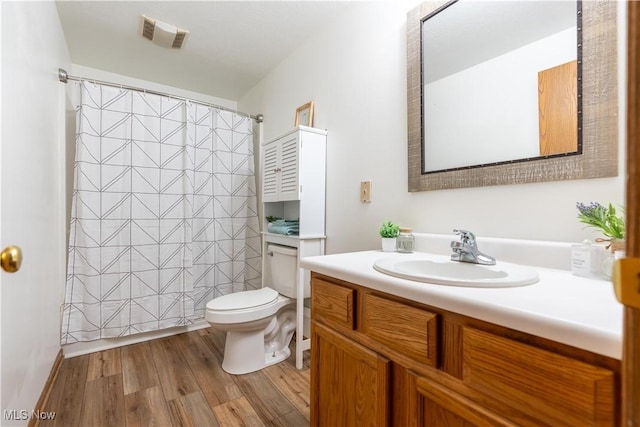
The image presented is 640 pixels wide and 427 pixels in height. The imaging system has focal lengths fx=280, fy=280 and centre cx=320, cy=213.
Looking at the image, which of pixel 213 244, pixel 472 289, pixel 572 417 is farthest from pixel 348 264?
pixel 213 244

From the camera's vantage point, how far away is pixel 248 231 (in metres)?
2.58

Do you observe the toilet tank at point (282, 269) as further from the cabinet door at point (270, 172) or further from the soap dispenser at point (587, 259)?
the soap dispenser at point (587, 259)

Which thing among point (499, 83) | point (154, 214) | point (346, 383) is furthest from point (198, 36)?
point (346, 383)

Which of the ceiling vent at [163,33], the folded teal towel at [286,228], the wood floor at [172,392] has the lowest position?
the wood floor at [172,392]

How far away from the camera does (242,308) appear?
5.43 ft

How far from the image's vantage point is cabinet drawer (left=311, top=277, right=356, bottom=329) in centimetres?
93

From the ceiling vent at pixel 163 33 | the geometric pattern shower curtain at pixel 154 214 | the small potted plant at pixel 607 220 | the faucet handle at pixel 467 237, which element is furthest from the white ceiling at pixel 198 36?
the small potted plant at pixel 607 220

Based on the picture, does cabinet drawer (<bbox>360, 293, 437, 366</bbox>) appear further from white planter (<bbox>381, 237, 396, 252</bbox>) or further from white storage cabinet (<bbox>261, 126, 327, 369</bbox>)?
white storage cabinet (<bbox>261, 126, 327, 369</bbox>)

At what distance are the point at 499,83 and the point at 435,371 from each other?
105cm

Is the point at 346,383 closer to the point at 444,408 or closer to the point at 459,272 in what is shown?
the point at 444,408

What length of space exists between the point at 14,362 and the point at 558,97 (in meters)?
2.14

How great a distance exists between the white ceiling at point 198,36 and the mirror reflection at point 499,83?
0.89m

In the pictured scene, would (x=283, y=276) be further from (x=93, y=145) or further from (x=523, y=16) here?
(x=523, y=16)

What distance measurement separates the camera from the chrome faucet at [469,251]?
0.97 meters
